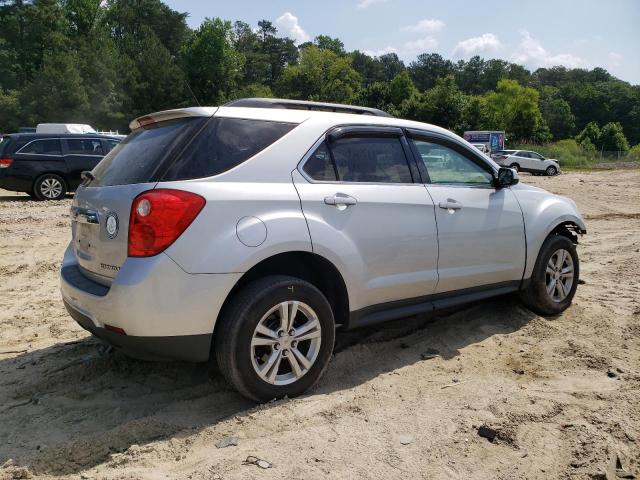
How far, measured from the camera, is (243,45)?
370ft

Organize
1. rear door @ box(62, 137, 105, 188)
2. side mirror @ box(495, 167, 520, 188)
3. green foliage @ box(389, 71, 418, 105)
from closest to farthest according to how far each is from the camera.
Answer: side mirror @ box(495, 167, 520, 188)
rear door @ box(62, 137, 105, 188)
green foliage @ box(389, 71, 418, 105)

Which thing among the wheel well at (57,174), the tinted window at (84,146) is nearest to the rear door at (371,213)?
the wheel well at (57,174)

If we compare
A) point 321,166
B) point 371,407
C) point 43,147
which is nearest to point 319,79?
point 43,147

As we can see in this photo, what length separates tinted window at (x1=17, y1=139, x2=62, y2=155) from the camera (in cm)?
1436

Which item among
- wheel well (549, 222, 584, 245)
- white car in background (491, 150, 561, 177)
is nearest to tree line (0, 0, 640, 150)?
white car in background (491, 150, 561, 177)

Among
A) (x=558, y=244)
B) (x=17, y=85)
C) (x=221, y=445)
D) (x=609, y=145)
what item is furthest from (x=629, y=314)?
(x=609, y=145)

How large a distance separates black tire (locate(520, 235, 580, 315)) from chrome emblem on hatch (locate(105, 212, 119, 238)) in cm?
359

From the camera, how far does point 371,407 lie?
11.0 ft

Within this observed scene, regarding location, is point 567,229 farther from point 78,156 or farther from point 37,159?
point 37,159

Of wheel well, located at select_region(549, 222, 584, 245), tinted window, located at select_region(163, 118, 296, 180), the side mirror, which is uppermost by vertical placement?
tinted window, located at select_region(163, 118, 296, 180)

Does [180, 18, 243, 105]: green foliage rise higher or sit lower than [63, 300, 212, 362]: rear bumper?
higher

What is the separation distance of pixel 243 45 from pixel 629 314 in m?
116

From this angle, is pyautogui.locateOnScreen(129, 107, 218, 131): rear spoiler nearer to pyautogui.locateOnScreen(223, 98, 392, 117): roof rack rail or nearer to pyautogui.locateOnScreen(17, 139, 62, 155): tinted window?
pyautogui.locateOnScreen(223, 98, 392, 117): roof rack rail

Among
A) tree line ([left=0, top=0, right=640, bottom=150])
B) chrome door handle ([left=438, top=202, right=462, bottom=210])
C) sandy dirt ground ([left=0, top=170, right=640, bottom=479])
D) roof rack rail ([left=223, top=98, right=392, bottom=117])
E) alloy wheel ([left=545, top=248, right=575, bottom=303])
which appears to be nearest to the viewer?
sandy dirt ground ([left=0, top=170, right=640, bottom=479])
